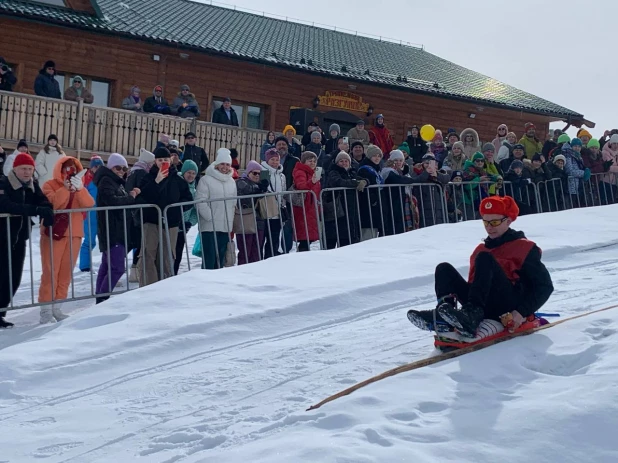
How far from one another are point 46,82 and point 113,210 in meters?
8.26

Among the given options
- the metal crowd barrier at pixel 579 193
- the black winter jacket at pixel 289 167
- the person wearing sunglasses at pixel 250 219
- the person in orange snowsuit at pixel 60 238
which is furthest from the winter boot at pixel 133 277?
the metal crowd barrier at pixel 579 193

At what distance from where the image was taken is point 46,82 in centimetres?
1773

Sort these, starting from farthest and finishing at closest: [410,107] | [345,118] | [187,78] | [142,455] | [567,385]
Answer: [410,107]
[345,118]
[187,78]
[567,385]
[142,455]

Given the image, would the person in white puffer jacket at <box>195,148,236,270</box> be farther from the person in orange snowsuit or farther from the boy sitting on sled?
the boy sitting on sled

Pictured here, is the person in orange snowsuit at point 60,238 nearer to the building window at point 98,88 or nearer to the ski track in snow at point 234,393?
the ski track in snow at point 234,393

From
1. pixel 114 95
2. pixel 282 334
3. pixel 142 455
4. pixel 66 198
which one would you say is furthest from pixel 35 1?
pixel 142 455

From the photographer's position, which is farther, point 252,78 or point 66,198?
point 252,78

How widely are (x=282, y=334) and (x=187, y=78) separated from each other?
16.1m

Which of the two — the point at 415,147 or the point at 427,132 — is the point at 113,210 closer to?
Result: the point at 415,147

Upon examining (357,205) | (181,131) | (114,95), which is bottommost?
(357,205)

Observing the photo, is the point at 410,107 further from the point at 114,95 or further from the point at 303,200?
the point at 303,200

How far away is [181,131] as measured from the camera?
758 inches

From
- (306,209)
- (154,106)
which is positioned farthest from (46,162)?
(154,106)

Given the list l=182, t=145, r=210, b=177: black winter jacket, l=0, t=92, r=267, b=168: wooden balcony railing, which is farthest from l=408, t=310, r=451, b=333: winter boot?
l=0, t=92, r=267, b=168: wooden balcony railing
